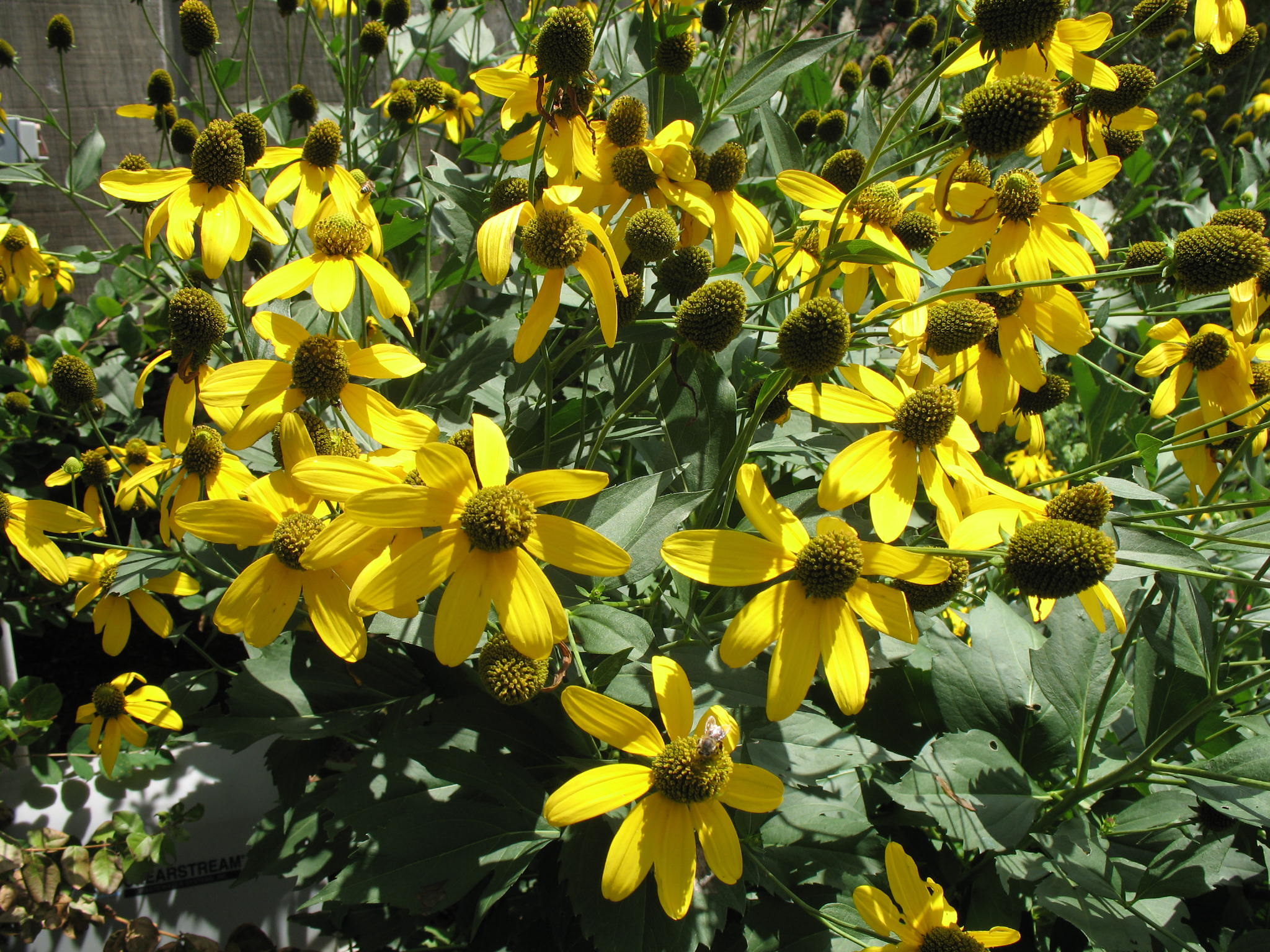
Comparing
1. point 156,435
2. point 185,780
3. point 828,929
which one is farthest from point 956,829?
point 156,435

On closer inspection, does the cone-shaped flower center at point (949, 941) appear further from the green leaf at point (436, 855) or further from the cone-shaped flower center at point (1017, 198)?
the cone-shaped flower center at point (1017, 198)

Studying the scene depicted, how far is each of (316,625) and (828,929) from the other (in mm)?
896

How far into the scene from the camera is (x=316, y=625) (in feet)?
3.36

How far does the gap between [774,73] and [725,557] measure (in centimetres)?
106

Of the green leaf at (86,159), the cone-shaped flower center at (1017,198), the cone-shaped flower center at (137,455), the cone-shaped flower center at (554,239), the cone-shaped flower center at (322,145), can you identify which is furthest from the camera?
the green leaf at (86,159)

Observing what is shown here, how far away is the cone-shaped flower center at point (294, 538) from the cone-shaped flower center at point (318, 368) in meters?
0.19

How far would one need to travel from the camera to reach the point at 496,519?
0.90 m

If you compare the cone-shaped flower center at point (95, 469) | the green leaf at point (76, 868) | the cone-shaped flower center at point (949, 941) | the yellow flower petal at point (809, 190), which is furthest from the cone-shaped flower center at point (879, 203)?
the green leaf at point (76, 868)

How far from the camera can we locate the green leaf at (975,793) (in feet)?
3.78

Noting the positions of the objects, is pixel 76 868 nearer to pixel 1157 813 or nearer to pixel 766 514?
pixel 766 514

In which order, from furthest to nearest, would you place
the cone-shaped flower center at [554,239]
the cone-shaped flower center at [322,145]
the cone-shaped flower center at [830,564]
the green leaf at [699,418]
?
the cone-shaped flower center at [322,145] → the green leaf at [699,418] → the cone-shaped flower center at [554,239] → the cone-shaped flower center at [830,564]

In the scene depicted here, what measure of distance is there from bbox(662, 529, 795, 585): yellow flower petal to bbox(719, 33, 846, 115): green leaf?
902 mm

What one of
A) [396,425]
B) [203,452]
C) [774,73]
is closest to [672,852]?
[396,425]

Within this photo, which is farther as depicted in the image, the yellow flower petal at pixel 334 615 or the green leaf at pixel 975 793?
the green leaf at pixel 975 793
